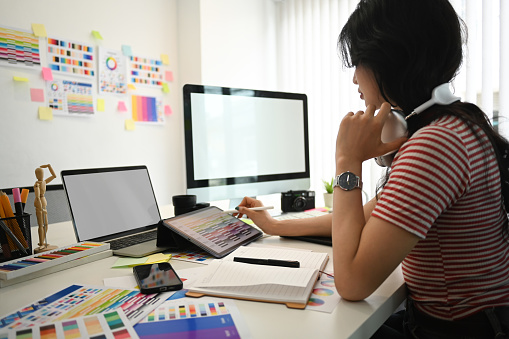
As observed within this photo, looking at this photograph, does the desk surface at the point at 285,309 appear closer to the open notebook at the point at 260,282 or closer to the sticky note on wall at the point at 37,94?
the open notebook at the point at 260,282

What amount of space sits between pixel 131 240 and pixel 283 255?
484 mm

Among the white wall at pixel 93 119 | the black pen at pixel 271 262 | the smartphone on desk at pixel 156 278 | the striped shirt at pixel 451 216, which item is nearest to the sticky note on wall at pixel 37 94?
the white wall at pixel 93 119

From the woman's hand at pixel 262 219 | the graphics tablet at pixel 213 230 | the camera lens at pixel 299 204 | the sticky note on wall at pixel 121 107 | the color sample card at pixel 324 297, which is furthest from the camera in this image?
the sticky note on wall at pixel 121 107

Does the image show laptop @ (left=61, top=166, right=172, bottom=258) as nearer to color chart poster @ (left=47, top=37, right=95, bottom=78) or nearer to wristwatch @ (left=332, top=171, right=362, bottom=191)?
wristwatch @ (left=332, top=171, right=362, bottom=191)

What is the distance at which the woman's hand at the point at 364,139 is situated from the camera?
84 centimetres

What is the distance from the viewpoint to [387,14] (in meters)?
0.82

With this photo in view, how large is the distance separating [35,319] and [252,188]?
111 centimetres

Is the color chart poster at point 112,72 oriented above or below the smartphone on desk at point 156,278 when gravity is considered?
above

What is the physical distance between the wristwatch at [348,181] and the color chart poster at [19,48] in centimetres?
207

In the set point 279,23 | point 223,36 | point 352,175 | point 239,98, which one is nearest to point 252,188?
point 239,98

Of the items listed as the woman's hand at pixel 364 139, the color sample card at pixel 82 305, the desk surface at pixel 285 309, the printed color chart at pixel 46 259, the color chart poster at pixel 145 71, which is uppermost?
the color chart poster at pixel 145 71

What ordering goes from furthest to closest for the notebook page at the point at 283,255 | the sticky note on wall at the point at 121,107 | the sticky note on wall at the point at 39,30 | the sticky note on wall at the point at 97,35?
the sticky note on wall at the point at 121,107
the sticky note on wall at the point at 97,35
the sticky note on wall at the point at 39,30
the notebook page at the point at 283,255

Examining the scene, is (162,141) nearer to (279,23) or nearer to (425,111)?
(279,23)

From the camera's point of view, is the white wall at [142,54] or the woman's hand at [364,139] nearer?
the woman's hand at [364,139]
